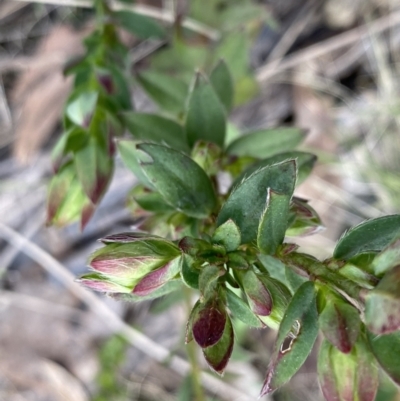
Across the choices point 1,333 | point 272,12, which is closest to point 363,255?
point 272,12

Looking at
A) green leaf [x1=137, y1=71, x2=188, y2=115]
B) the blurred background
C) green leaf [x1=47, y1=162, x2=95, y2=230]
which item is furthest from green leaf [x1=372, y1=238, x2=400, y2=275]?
the blurred background

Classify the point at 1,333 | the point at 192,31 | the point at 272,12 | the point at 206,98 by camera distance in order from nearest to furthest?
the point at 206,98 < the point at 192,31 < the point at 272,12 < the point at 1,333

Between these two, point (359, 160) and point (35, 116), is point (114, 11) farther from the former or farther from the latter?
point (359, 160)

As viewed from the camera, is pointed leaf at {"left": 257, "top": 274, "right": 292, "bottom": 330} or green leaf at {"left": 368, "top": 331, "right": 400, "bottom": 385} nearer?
green leaf at {"left": 368, "top": 331, "right": 400, "bottom": 385}

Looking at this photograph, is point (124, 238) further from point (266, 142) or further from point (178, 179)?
point (266, 142)

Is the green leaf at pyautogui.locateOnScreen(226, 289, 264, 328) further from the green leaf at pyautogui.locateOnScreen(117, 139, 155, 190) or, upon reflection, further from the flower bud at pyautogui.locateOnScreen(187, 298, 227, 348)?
the green leaf at pyautogui.locateOnScreen(117, 139, 155, 190)

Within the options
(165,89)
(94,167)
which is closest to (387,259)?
(94,167)
